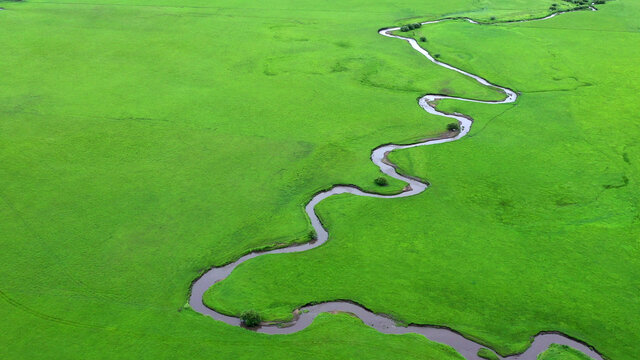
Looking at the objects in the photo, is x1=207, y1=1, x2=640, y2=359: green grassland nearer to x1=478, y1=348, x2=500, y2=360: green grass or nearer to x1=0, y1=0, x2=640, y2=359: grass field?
x1=0, y1=0, x2=640, y2=359: grass field

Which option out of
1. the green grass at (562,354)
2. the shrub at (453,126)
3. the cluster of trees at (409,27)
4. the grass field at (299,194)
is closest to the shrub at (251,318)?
the grass field at (299,194)

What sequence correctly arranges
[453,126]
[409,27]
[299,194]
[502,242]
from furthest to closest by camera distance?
[409,27]
[453,126]
[299,194]
[502,242]

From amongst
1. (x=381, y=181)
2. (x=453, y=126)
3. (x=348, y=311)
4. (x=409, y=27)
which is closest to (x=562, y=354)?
(x=348, y=311)

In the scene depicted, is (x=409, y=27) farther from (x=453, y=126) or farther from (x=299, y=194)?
(x=299, y=194)

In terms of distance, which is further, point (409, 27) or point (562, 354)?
point (409, 27)

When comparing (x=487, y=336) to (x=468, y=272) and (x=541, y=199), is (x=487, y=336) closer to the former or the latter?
(x=468, y=272)

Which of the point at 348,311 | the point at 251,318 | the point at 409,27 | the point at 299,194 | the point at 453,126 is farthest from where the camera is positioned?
the point at 409,27
